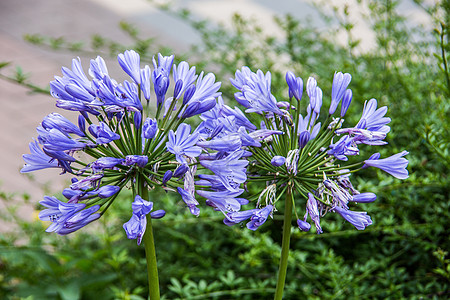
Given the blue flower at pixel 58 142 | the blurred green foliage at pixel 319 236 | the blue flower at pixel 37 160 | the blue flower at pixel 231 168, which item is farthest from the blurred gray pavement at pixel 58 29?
the blue flower at pixel 231 168

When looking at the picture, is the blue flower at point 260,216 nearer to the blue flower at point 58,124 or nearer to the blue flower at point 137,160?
the blue flower at point 137,160

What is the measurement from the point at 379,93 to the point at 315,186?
139cm

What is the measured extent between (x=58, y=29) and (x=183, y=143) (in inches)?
259

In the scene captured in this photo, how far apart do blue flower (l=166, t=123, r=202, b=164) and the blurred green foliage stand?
0.78 m

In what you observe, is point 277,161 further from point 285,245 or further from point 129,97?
point 129,97

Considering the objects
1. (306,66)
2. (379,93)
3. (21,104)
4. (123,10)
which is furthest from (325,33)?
(123,10)

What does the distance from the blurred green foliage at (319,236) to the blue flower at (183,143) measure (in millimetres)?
782

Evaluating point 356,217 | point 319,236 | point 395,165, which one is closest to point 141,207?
point 356,217

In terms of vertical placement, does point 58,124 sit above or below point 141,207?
above

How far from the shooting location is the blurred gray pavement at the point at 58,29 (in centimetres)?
548

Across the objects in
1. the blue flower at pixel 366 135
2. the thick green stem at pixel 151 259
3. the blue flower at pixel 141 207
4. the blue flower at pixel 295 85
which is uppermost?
the blue flower at pixel 295 85

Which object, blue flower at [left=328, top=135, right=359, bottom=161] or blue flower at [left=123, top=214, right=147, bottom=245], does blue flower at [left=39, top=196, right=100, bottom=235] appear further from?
blue flower at [left=328, top=135, right=359, bottom=161]

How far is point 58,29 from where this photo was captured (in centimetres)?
705

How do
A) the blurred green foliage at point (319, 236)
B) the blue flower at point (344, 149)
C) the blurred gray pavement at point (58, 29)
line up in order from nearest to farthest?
the blue flower at point (344, 149) → the blurred green foliage at point (319, 236) → the blurred gray pavement at point (58, 29)
